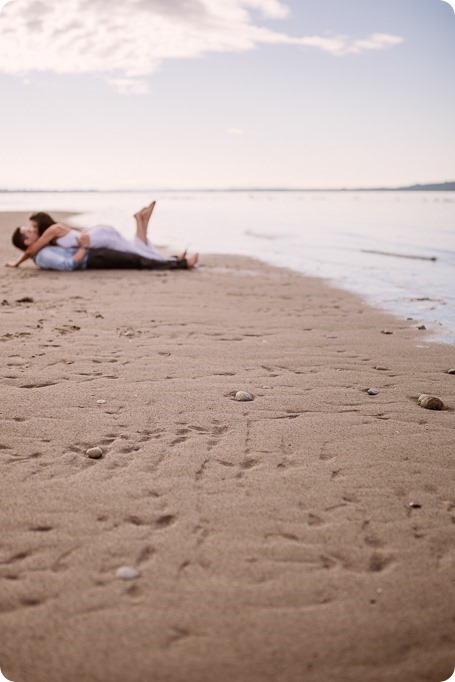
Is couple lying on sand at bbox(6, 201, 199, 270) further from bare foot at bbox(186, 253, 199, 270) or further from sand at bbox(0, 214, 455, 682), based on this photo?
sand at bbox(0, 214, 455, 682)

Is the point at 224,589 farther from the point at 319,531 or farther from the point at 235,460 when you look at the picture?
the point at 235,460

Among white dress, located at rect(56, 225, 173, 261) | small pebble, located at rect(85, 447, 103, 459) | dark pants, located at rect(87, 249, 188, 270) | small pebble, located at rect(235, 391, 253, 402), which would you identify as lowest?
small pebble, located at rect(85, 447, 103, 459)

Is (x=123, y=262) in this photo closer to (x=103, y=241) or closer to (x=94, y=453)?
(x=103, y=241)

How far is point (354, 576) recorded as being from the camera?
2178mm

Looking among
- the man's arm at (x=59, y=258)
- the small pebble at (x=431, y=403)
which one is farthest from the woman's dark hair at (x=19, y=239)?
the small pebble at (x=431, y=403)

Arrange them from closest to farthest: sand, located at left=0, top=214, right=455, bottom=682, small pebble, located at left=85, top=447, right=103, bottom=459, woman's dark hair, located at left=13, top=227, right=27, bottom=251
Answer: sand, located at left=0, top=214, right=455, bottom=682
small pebble, located at left=85, top=447, right=103, bottom=459
woman's dark hair, located at left=13, top=227, right=27, bottom=251

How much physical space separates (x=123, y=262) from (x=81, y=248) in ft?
2.49

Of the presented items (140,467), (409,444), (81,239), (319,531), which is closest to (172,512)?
(140,467)

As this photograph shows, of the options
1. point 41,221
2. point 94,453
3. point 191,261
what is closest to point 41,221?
point 41,221

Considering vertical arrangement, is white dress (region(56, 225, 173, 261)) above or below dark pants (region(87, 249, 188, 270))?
above

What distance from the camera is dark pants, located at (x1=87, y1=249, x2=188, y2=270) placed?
10.1m

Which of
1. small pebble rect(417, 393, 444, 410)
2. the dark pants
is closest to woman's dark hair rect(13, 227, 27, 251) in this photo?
the dark pants

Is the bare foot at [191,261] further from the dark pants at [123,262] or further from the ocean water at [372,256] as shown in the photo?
the ocean water at [372,256]

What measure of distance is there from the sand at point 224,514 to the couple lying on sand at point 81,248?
16.2ft
